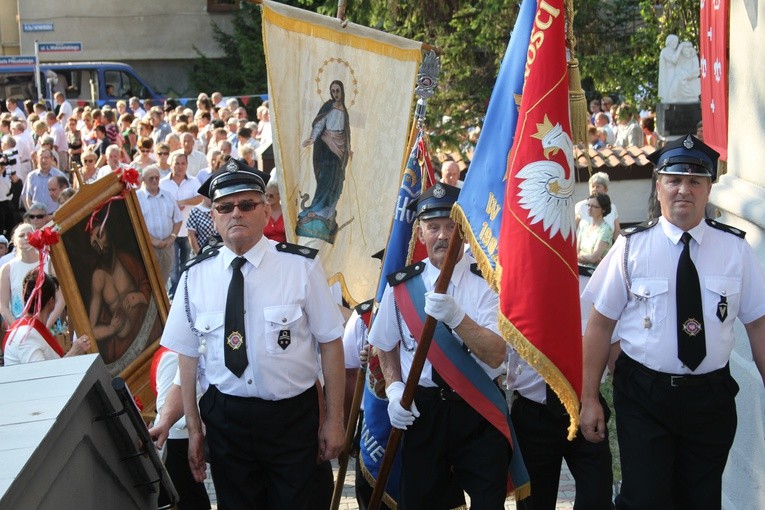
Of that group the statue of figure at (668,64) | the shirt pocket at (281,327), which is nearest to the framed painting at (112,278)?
the shirt pocket at (281,327)

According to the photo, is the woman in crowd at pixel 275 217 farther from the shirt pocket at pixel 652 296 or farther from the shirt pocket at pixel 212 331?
the shirt pocket at pixel 652 296

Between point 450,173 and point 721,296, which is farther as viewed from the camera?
point 450,173

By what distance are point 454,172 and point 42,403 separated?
326 inches

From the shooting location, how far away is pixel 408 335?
546cm

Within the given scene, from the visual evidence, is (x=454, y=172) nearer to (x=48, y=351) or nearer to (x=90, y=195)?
(x=90, y=195)

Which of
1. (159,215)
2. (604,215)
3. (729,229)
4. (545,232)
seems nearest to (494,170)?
(545,232)

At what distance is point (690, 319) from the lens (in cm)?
528

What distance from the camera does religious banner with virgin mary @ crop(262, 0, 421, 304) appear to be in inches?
297

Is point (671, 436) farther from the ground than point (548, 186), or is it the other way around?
point (548, 186)

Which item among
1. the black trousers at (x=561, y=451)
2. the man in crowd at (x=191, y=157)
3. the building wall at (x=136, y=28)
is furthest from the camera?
the building wall at (x=136, y=28)

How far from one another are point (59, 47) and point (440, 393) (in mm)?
36419

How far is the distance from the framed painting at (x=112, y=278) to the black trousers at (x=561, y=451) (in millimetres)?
2876

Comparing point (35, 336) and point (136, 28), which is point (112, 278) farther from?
point (136, 28)

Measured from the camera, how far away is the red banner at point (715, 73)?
7453 mm
